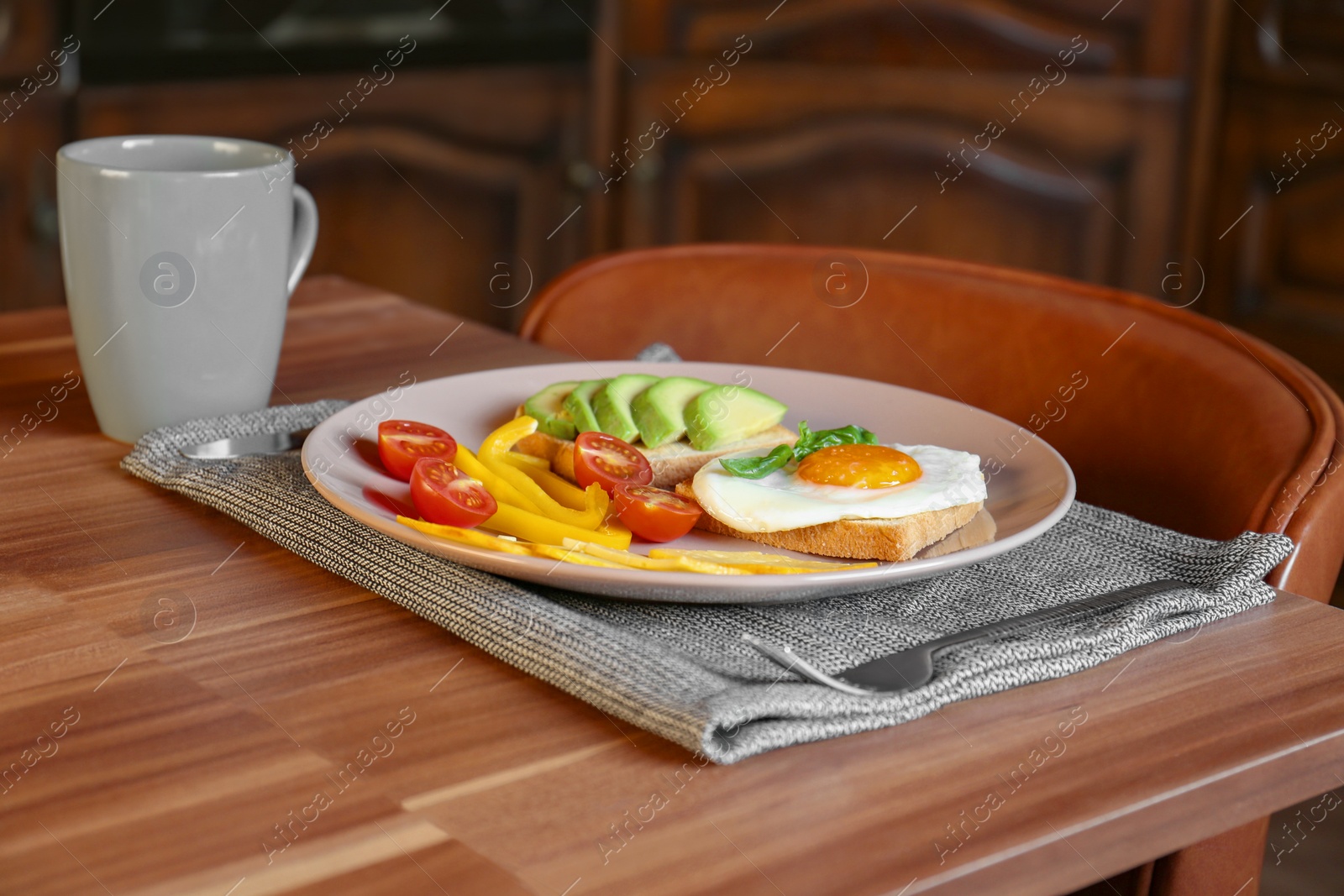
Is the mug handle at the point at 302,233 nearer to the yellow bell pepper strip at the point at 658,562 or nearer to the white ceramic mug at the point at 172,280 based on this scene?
the white ceramic mug at the point at 172,280

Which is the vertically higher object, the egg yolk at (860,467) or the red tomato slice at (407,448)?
the egg yolk at (860,467)

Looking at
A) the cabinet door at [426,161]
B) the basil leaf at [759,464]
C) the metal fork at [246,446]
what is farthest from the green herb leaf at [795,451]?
the cabinet door at [426,161]

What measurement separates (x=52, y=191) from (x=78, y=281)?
1824 mm

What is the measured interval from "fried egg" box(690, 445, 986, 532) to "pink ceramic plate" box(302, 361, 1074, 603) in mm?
32

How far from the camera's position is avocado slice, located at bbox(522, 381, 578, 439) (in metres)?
0.94

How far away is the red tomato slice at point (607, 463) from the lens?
854mm

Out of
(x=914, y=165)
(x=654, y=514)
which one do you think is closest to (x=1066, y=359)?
(x=654, y=514)

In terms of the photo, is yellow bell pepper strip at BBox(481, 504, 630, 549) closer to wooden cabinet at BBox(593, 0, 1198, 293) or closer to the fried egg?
the fried egg

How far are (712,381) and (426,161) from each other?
217 cm

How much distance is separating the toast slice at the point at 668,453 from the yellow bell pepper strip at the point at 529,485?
2 centimetres

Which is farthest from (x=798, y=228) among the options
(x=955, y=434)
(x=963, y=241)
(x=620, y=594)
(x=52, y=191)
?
(x=620, y=594)

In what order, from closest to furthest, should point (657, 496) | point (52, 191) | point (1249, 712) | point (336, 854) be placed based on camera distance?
1. point (336, 854)
2. point (1249, 712)
3. point (657, 496)
4. point (52, 191)

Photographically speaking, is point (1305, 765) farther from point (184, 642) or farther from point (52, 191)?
point (52, 191)

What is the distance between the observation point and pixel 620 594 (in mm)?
709
